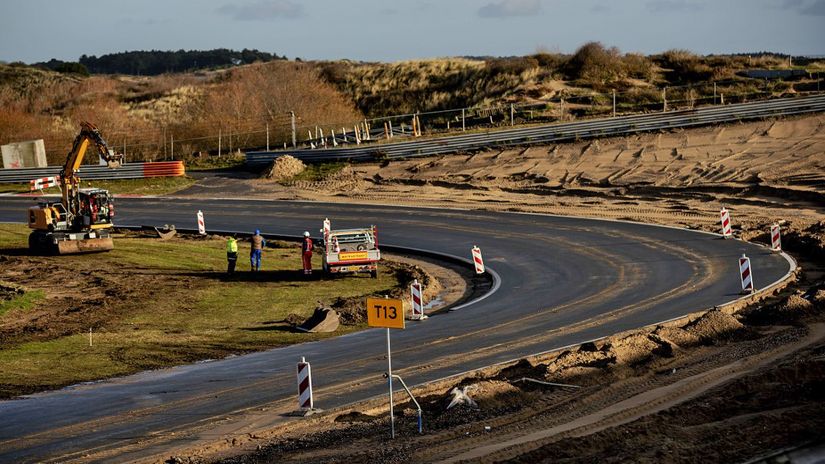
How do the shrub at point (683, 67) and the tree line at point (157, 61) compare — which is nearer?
the shrub at point (683, 67)

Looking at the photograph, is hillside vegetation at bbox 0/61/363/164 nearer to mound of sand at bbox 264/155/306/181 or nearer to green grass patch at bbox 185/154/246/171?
green grass patch at bbox 185/154/246/171

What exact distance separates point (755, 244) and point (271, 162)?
3150cm

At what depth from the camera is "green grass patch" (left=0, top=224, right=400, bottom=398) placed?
76.8ft

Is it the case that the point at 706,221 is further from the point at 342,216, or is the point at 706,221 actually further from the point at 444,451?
the point at 444,451

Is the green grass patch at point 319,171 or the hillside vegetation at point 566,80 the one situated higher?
the hillside vegetation at point 566,80

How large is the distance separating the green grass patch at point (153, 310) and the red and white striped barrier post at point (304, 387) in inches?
220

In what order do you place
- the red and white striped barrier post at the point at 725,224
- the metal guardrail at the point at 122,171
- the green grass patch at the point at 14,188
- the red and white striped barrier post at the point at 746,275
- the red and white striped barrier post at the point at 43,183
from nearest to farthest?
the red and white striped barrier post at the point at 746,275, the red and white striped barrier post at the point at 725,224, the red and white striped barrier post at the point at 43,183, the green grass patch at the point at 14,188, the metal guardrail at the point at 122,171

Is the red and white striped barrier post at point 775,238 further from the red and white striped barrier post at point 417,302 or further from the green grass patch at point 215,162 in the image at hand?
the green grass patch at point 215,162

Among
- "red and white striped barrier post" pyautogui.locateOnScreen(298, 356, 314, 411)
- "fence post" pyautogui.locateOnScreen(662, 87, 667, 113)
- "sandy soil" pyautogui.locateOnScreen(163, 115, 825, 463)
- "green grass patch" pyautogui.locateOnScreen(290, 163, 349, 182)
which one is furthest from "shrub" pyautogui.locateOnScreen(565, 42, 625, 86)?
"red and white striped barrier post" pyautogui.locateOnScreen(298, 356, 314, 411)

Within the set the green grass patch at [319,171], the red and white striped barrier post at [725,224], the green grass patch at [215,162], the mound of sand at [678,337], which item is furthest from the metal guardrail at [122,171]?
the mound of sand at [678,337]

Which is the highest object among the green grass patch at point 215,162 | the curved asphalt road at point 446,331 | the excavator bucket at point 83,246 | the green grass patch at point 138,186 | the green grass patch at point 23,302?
the green grass patch at point 215,162

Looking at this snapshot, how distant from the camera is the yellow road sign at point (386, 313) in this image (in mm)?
16719

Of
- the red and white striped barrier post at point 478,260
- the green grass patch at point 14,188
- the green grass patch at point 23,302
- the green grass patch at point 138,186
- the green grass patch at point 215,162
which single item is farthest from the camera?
the green grass patch at point 215,162

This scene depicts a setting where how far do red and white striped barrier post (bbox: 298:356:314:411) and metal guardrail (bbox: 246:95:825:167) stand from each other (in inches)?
1581
